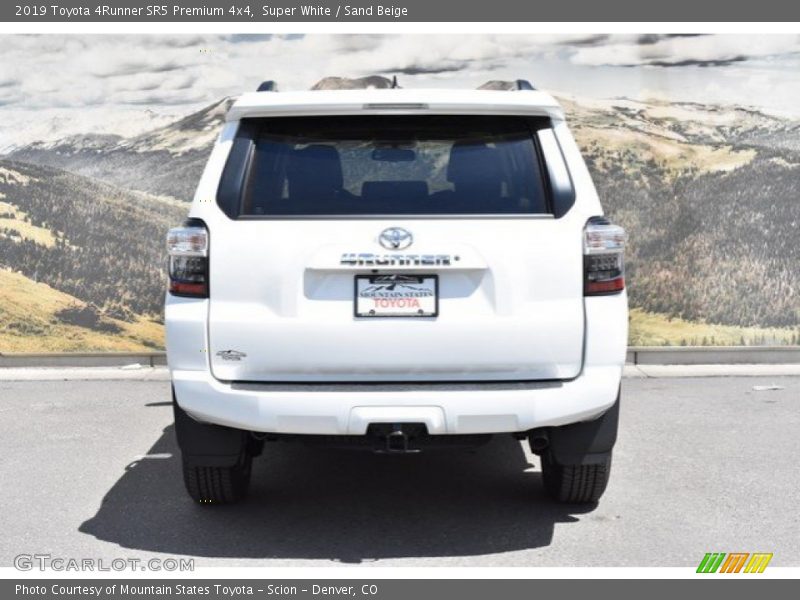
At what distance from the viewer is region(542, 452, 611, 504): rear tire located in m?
5.71

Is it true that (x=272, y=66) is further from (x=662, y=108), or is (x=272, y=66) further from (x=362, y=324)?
(x=362, y=324)

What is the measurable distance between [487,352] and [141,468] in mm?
2855

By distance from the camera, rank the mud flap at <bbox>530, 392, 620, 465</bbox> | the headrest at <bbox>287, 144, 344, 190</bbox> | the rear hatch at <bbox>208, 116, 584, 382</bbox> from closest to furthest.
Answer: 1. the rear hatch at <bbox>208, 116, 584, 382</bbox>
2. the headrest at <bbox>287, 144, 344, 190</bbox>
3. the mud flap at <bbox>530, 392, 620, 465</bbox>

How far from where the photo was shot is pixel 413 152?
5.33 meters

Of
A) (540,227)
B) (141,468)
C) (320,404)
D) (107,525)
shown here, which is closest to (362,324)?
(320,404)

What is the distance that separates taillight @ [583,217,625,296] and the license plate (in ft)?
2.15

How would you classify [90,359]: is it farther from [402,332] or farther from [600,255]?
[600,255]

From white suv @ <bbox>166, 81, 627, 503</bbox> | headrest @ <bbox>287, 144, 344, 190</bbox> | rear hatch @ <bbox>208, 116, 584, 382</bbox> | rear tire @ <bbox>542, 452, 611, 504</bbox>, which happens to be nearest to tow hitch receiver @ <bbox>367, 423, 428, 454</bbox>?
white suv @ <bbox>166, 81, 627, 503</bbox>

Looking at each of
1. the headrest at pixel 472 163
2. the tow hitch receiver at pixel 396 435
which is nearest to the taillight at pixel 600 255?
the headrest at pixel 472 163

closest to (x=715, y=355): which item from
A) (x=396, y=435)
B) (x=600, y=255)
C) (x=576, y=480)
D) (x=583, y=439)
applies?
(x=576, y=480)

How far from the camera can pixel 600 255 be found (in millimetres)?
5031

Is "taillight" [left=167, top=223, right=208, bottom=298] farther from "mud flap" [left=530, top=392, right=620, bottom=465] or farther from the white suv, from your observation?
"mud flap" [left=530, top=392, right=620, bottom=465]

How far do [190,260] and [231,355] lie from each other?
447 mm

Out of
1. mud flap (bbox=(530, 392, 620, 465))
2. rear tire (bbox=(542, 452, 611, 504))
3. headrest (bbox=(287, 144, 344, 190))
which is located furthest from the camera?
rear tire (bbox=(542, 452, 611, 504))
